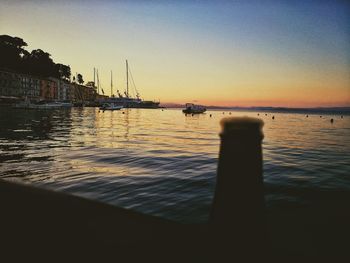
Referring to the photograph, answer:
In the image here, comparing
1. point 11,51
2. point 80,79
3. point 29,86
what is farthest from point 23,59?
point 80,79

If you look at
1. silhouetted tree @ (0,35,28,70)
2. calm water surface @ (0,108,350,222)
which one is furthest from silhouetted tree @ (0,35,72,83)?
calm water surface @ (0,108,350,222)

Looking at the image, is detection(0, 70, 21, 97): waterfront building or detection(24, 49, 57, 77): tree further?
detection(24, 49, 57, 77): tree

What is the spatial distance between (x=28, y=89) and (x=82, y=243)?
391ft

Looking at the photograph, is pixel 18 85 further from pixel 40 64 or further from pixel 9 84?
pixel 40 64

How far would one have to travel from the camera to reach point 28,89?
104 meters

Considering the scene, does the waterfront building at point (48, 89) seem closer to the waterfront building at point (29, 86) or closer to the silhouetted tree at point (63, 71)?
the waterfront building at point (29, 86)

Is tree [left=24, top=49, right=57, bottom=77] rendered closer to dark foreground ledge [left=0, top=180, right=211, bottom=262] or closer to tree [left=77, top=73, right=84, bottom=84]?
tree [left=77, top=73, right=84, bottom=84]

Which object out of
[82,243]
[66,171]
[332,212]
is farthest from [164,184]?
[82,243]

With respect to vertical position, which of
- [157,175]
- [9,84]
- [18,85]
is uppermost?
[18,85]

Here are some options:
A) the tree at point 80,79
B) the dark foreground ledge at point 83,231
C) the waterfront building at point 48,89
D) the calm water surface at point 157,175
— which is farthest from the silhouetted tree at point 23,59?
the dark foreground ledge at point 83,231

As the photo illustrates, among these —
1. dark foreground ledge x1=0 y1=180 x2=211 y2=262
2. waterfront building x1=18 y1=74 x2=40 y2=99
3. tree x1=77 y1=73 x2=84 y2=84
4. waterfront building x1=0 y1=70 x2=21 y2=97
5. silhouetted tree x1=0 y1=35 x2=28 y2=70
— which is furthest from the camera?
tree x1=77 y1=73 x2=84 y2=84

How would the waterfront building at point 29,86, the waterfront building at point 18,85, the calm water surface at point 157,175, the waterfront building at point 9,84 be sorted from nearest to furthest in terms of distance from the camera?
1. the calm water surface at point 157,175
2. the waterfront building at point 9,84
3. the waterfront building at point 18,85
4. the waterfront building at point 29,86

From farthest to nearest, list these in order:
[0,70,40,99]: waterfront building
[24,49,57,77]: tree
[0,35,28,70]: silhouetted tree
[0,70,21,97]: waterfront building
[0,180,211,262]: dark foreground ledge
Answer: [24,49,57,77]: tree, [0,35,28,70]: silhouetted tree, [0,70,40,99]: waterfront building, [0,70,21,97]: waterfront building, [0,180,211,262]: dark foreground ledge

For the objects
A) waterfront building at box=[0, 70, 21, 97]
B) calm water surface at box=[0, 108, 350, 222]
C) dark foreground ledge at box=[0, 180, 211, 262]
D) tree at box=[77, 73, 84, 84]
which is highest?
tree at box=[77, 73, 84, 84]
